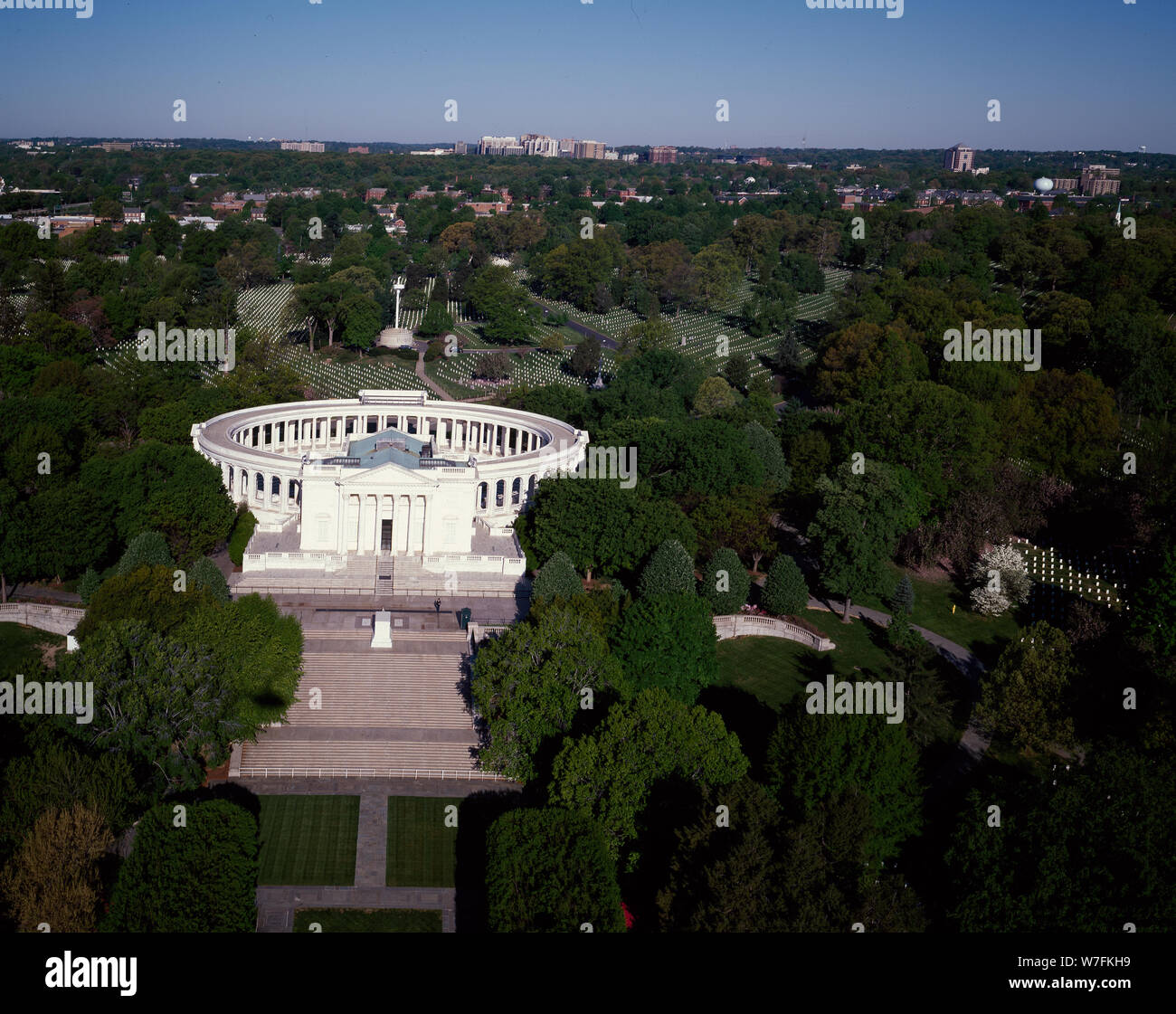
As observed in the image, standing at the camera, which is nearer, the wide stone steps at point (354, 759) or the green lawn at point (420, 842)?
the green lawn at point (420, 842)

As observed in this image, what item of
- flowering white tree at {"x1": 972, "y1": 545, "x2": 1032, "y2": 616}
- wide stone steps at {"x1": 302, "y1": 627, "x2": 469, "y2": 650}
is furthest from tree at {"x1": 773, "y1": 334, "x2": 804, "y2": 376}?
wide stone steps at {"x1": 302, "y1": 627, "x2": 469, "y2": 650}

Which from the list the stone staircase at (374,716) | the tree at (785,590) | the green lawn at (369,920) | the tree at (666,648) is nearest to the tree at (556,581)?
the stone staircase at (374,716)

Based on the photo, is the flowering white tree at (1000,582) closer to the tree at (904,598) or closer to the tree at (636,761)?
the tree at (904,598)

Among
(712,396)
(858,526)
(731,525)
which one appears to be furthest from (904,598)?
(712,396)

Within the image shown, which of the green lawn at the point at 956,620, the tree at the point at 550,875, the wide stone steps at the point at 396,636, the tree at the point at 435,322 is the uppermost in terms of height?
the tree at the point at 435,322

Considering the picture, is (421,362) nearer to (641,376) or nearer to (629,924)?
(641,376)

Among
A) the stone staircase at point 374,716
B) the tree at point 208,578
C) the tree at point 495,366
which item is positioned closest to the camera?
the stone staircase at point 374,716
